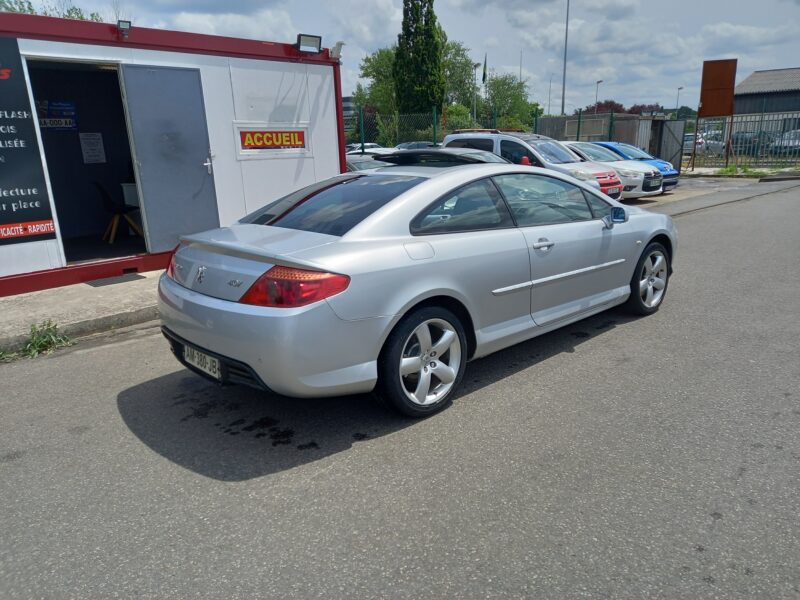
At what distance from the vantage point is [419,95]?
3806cm

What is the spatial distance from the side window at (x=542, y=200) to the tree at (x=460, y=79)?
70.0 metres

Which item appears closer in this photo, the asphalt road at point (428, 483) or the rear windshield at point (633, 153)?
the asphalt road at point (428, 483)

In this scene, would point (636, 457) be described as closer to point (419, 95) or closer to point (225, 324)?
point (225, 324)

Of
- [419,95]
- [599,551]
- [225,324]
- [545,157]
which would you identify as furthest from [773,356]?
[419,95]

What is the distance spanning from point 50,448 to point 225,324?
1367mm

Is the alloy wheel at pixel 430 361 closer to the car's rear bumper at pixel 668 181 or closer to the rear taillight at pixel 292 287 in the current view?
the rear taillight at pixel 292 287

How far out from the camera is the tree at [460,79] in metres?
70.7

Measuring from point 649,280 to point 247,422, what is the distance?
13.0 ft

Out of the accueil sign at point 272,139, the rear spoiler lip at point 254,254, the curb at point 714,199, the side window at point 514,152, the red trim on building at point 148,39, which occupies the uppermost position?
the red trim on building at point 148,39

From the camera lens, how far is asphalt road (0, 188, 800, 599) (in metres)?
2.33

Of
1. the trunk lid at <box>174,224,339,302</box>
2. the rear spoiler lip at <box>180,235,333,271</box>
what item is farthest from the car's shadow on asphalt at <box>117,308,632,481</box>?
the rear spoiler lip at <box>180,235,333,271</box>

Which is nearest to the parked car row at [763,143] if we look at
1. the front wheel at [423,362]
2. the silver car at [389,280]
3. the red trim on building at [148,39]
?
the red trim on building at [148,39]

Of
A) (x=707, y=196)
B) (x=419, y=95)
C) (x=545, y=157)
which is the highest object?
(x=419, y=95)

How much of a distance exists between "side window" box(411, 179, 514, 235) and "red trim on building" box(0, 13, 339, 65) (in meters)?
5.17
